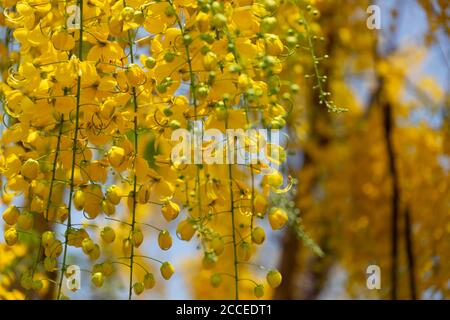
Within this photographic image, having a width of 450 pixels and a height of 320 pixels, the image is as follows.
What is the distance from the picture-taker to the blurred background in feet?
10.8

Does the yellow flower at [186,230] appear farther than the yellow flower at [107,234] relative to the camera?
No

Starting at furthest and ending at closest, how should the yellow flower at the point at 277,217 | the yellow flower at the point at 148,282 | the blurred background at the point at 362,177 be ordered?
the blurred background at the point at 362,177 → the yellow flower at the point at 148,282 → the yellow flower at the point at 277,217

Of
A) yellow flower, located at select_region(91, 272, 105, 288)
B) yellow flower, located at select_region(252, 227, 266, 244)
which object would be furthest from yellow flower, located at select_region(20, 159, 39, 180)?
yellow flower, located at select_region(252, 227, 266, 244)

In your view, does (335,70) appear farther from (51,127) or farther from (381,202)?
(51,127)

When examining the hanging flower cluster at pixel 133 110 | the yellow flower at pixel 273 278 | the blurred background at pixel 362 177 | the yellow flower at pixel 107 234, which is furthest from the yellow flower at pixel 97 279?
the blurred background at pixel 362 177

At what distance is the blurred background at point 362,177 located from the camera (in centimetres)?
328

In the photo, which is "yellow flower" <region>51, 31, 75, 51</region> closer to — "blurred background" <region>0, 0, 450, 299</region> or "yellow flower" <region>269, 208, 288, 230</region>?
"yellow flower" <region>269, 208, 288, 230</region>

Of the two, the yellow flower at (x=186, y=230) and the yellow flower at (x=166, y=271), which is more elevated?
the yellow flower at (x=186, y=230)

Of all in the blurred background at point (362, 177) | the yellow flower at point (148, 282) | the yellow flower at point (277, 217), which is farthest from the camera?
the blurred background at point (362, 177)

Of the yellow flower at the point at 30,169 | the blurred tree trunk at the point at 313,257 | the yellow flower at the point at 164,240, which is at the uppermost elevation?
the blurred tree trunk at the point at 313,257
